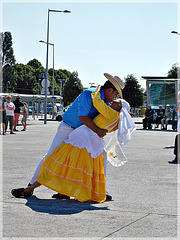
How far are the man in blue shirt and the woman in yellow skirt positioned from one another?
3.3 inches

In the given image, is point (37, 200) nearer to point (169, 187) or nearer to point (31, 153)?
point (169, 187)

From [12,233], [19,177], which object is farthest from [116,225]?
[19,177]

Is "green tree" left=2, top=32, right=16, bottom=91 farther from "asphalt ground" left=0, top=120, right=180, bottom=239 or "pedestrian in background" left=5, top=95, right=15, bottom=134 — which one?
"asphalt ground" left=0, top=120, right=180, bottom=239

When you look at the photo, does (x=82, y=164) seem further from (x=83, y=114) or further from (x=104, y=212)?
(x=104, y=212)

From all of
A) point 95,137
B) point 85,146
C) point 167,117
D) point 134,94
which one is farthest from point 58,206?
point 134,94

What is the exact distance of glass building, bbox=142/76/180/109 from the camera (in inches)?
1497

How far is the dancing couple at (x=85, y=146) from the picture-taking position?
645 cm

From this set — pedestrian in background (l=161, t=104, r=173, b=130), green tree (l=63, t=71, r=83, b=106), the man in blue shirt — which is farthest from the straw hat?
green tree (l=63, t=71, r=83, b=106)

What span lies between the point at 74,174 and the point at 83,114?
774mm

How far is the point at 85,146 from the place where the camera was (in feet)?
21.6

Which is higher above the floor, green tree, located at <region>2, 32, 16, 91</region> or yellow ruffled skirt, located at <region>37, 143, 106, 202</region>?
green tree, located at <region>2, 32, 16, 91</region>

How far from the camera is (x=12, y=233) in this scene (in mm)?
4789

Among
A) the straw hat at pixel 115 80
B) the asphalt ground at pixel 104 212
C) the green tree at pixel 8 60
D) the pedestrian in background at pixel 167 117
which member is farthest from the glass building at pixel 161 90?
the green tree at pixel 8 60

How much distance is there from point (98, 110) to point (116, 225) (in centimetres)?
179
